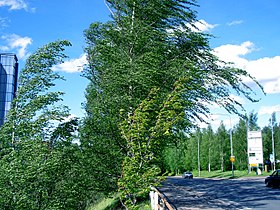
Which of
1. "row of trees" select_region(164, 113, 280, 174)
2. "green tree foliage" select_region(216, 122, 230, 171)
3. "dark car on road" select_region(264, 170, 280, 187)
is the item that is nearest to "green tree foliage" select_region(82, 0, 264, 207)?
"dark car on road" select_region(264, 170, 280, 187)

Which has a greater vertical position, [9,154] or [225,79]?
[225,79]

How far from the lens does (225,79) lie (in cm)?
1717

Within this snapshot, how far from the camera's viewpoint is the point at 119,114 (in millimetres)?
12344

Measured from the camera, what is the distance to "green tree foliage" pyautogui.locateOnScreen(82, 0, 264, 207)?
13305 mm

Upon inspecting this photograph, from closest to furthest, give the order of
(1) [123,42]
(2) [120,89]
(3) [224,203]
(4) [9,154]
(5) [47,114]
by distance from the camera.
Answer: (4) [9,154] → (5) [47,114] → (2) [120,89] → (1) [123,42] → (3) [224,203]

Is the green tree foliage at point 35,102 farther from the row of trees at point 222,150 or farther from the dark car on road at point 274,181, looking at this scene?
the row of trees at point 222,150

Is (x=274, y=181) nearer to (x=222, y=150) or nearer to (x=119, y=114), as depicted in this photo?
(x=119, y=114)

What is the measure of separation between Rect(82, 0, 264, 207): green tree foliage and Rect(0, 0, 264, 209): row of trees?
0.04 metres

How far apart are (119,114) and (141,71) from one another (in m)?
2.29

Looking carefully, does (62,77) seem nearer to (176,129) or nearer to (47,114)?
(47,114)

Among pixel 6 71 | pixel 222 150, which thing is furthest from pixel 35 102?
pixel 222 150

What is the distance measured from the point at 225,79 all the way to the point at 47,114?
9811 mm

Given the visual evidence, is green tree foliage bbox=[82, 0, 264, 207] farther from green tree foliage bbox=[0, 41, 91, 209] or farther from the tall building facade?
the tall building facade

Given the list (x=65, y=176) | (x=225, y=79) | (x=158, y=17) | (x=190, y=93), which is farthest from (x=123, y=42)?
(x=65, y=176)
